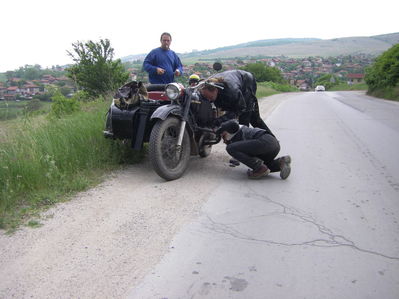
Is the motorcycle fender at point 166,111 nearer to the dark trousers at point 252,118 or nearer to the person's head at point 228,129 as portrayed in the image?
the person's head at point 228,129

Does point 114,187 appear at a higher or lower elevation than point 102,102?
lower

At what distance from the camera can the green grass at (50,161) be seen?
412 centimetres

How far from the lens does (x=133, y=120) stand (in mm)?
5180

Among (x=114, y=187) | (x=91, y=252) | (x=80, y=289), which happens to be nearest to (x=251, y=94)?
(x=114, y=187)

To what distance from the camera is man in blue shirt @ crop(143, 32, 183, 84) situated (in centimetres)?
692

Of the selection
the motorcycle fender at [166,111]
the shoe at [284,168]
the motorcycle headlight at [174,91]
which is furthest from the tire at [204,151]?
the shoe at [284,168]

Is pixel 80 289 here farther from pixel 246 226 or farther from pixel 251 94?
pixel 251 94

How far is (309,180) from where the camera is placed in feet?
17.4

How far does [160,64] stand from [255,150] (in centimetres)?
285

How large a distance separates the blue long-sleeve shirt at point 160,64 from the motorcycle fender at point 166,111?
189 centimetres

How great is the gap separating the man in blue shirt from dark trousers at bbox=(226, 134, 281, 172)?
7.74 ft

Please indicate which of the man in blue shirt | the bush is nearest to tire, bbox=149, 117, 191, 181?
the man in blue shirt

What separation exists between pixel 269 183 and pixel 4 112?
167 inches

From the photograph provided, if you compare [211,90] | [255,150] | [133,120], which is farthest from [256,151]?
[133,120]
